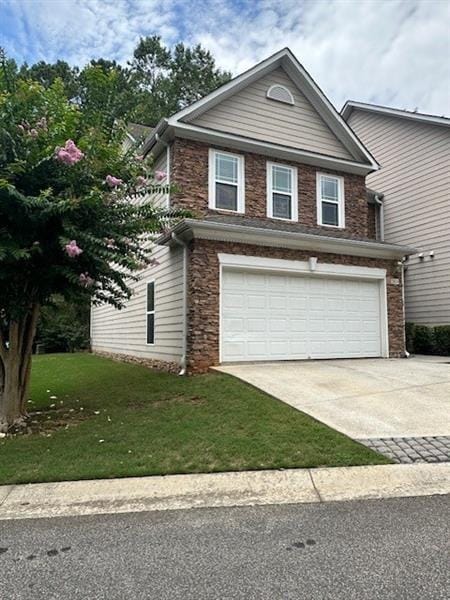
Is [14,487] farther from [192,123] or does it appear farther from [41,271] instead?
[192,123]

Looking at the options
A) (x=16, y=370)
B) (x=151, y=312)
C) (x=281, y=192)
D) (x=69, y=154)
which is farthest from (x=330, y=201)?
(x=16, y=370)

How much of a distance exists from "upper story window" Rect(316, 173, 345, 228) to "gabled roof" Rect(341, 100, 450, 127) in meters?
3.76

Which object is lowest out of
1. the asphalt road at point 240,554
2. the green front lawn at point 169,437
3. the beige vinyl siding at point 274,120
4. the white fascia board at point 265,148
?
the asphalt road at point 240,554

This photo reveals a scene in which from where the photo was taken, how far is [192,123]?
1171cm

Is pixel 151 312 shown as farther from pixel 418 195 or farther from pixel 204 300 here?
pixel 418 195

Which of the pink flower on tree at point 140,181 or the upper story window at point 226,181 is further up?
the upper story window at point 226,181

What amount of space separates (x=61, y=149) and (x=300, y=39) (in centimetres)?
1491

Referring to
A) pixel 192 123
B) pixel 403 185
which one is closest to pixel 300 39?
pixel 403 185

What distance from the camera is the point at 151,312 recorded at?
500 inches

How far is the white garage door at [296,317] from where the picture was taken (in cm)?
1044

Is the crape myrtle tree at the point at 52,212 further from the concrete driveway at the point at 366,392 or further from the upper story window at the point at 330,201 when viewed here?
the upper story window at the point at 330,201

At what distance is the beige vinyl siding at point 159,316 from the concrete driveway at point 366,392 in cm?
194

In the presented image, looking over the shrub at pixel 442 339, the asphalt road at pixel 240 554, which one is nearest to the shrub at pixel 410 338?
the shrub at pixel 442 339

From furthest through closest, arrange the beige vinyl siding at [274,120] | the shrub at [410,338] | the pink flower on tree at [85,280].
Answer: the shrub at [410,338] → the beige vinyl siding at [274,120] → the pink flower on tree at [85,280]
